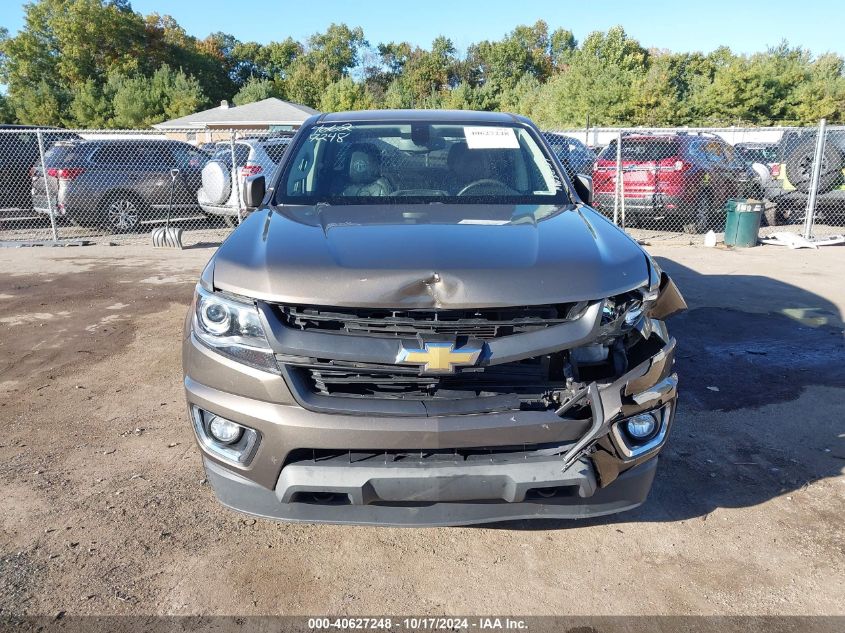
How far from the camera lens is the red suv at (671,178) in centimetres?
1130

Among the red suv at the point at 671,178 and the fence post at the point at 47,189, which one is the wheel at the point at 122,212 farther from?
the red suv at the point at 671,178

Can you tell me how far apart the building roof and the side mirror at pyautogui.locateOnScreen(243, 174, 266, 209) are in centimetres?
3484

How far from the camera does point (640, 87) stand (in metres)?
34.9

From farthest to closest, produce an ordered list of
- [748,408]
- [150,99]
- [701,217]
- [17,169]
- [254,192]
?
[150,99] < [17,169] < [701,217] < [748,408] < [254,192]

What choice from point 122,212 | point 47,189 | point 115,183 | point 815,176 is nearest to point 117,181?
point 115,183

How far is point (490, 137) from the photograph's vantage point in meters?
4.00

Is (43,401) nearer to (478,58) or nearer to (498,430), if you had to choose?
(498,430)

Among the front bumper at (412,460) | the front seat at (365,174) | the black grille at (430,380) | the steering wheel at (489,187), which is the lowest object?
the front bumper at (412,460)

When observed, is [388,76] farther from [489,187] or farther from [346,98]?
[489,187]

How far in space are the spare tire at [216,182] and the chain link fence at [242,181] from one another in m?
0.02

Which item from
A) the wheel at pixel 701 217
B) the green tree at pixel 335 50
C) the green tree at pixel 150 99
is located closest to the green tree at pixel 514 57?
the green tree at pixel 335 50

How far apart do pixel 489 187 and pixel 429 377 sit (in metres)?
1.74

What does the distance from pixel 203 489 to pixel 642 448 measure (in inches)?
85.3

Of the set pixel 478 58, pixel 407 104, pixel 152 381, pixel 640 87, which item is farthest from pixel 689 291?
pixel 478 58
